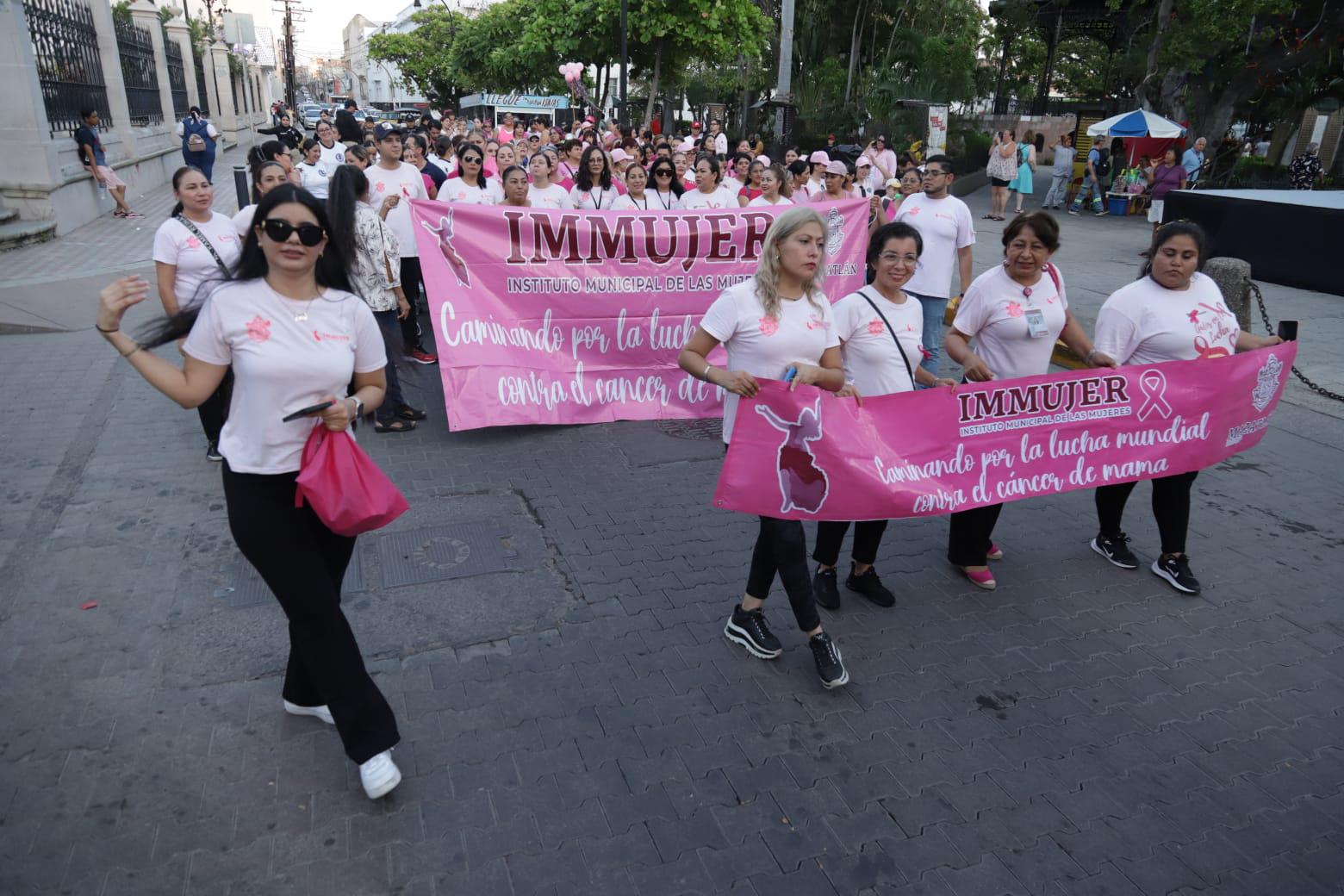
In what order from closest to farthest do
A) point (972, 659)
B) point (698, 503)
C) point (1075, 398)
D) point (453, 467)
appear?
point (972, 659)
point (1075, 398)
point (698, 503)
point (453, 467)

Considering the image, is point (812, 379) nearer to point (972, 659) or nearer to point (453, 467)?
point (972, 659)

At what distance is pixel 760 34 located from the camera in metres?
31.9

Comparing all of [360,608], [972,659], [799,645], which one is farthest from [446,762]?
[972,659]

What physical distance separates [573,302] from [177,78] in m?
26.6

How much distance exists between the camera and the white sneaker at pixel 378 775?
9.99 ft

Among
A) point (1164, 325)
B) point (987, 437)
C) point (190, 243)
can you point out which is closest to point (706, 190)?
point (190, 243)

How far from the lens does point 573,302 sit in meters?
6.64

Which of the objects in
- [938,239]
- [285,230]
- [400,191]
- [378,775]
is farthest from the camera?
[400,191]

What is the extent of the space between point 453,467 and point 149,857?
3.38m

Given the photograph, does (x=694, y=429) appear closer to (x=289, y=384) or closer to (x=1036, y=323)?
(x=1036, y=323)

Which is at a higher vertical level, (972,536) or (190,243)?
(190,243)

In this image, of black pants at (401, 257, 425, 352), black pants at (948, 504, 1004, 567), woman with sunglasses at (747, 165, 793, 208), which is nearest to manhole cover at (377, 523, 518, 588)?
black pants at (948, 504, 1004, 567)

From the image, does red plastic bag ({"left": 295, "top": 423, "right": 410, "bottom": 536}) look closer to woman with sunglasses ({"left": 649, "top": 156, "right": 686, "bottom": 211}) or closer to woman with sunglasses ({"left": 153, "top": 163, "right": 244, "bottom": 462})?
woman with sunglasses ({"left": 153, "top": 163, "right": 244, "bottom": 462})

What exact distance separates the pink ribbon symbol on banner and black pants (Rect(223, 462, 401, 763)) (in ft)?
11.9
